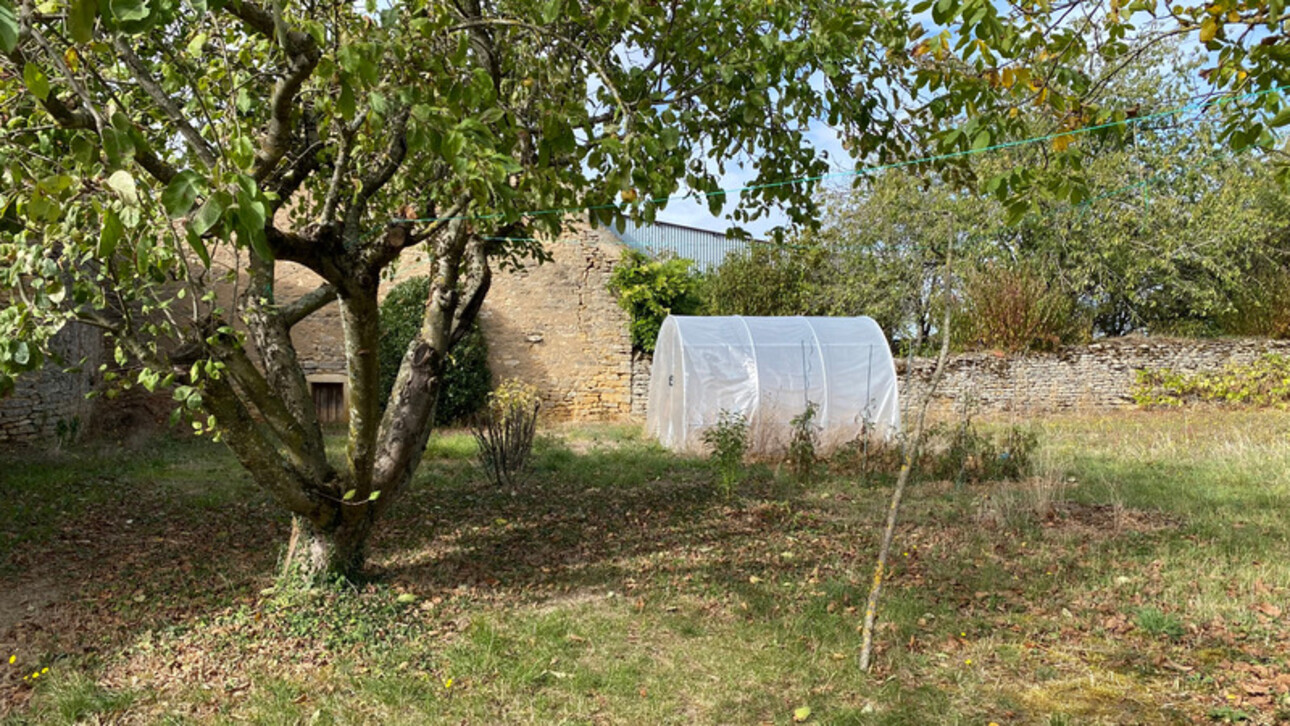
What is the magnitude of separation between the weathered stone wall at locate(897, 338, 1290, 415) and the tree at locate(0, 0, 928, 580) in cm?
1181

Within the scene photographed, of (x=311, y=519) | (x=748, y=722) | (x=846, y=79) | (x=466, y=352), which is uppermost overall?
(x=846, y=79)

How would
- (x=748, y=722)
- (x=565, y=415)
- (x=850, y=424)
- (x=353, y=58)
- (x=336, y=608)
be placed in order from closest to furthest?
(x=353, y=58), (x=748, y=722), (x=336, y=608), (x=850, y=424), (x=565, y=415)

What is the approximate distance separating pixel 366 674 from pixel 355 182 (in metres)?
3.79

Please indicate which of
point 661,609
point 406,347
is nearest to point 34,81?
point 661,609

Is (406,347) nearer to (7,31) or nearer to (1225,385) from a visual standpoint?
(7,31)

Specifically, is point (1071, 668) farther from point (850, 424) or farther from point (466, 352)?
point (466, 352)

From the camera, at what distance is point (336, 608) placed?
4293mm

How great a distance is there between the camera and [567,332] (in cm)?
1485

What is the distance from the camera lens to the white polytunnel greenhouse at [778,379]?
10758 mm

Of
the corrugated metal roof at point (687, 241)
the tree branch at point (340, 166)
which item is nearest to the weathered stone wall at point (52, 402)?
the tree branch at point (340, 166)

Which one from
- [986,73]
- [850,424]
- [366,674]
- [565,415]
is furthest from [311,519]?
[565,415]

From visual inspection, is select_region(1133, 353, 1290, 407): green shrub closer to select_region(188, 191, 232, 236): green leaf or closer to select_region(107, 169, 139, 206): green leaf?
select_region(188, 191, 232, 236): green leaf

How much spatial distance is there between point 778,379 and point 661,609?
673 cm

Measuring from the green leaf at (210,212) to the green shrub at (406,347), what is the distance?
11904 mm
